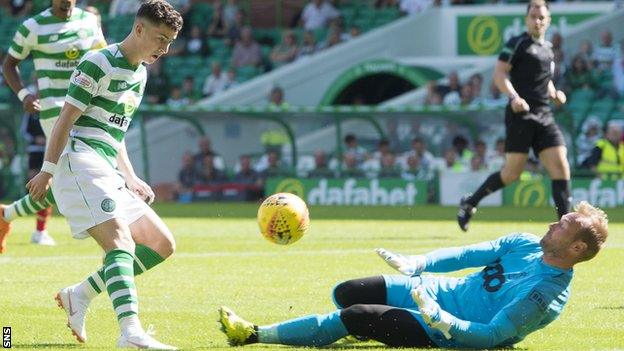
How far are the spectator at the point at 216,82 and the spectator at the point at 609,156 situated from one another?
9840mm

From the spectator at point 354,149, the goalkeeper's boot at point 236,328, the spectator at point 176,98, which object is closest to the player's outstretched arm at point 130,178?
the goalkeeper's boot at point 236,328

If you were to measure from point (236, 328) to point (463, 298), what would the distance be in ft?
4.21

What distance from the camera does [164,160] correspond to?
26172 millimetres

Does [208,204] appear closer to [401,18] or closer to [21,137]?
[21,137]

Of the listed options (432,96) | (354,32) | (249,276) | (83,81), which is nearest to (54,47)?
(249,276)

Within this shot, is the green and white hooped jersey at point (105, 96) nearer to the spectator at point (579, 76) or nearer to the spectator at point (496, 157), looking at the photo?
the spectator at point (496, 157)

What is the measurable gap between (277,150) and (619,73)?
6.31m

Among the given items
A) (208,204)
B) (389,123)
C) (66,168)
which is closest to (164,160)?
(208,204)

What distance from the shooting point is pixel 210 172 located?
81.7 feet

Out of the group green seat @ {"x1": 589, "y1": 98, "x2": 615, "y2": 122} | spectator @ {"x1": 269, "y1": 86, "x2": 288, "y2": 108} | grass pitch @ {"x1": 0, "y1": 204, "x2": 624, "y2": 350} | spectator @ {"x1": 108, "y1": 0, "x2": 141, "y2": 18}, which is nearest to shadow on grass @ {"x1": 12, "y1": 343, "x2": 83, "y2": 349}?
grass pitch @ {"x1": 0, "y1": 204, "x2": 624, "y2": 350}

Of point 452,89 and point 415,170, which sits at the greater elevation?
point 452,89

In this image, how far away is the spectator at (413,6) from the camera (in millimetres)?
29812

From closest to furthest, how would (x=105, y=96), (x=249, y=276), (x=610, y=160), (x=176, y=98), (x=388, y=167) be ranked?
(x=105, y=96)
(x=249, y=276)
(x=610, y=160)
(x=388, y=167)
(x=176, y=98)

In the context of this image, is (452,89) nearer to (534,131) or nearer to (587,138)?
(587,138)
